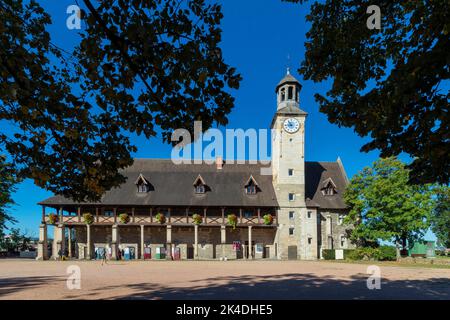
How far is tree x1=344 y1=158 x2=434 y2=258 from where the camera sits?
32.7 meters

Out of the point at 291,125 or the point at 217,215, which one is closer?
the point at 217,215

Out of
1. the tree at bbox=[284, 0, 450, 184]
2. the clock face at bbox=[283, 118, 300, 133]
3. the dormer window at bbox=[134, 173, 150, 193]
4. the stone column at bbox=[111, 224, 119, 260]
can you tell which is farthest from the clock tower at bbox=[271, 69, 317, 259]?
the tree at bbox=[284, 0, 450, 184]

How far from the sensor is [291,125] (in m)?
40.0

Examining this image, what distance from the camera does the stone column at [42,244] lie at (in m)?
34.5

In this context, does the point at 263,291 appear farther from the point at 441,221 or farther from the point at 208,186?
the point at 441,221

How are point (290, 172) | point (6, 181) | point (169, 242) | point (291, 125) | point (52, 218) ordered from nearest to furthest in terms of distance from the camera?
point (6, 181), point (52, 218), point (169, 242), point (290, 172), point (291, 125)

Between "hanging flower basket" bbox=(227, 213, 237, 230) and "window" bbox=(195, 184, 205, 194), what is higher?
"window" bbox=(195, 184, 205, 194)

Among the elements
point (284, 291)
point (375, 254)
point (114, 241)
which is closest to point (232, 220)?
point (114, 241)

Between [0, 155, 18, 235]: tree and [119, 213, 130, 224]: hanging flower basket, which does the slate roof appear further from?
[0, 155, 18, 235]: tree

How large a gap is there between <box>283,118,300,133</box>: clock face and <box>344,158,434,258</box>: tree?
8.81m

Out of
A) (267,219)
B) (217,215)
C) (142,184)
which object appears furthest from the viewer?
(142,184)

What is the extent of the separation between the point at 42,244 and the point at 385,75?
3627cm

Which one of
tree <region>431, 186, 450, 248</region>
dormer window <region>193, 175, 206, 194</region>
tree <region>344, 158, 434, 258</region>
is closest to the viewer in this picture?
tree <region>344, 158, 434, 258</region>
